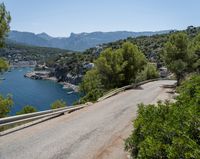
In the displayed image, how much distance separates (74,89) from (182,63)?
145 meters

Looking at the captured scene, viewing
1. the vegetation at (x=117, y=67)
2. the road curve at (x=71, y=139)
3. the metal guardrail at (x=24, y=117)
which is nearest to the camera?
the road curve at (x=71, y=139)

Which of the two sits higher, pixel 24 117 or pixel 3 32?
pixel 3 32

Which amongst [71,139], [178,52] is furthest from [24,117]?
[178,52]

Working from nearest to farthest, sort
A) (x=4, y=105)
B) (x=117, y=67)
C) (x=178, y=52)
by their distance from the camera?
(x=4, y=105)
(x=178, y=52)
(x=117, y=67)

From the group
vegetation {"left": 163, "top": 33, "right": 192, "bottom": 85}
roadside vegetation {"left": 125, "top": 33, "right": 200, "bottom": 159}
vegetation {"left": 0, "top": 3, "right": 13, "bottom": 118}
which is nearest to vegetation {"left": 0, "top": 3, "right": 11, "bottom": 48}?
vegetation {"left": 0, "top": 3, "right": 13, "bottom": 118}

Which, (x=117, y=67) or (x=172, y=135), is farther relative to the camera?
(x=117, y=67)

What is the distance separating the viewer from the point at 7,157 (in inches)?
394

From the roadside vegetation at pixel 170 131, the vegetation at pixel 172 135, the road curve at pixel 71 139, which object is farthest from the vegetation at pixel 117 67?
the vegetation at pixel 172 135

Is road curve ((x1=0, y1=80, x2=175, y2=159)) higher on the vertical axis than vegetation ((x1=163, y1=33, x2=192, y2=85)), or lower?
higher

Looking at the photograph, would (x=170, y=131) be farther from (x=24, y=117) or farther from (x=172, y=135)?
(x=24, y=117)

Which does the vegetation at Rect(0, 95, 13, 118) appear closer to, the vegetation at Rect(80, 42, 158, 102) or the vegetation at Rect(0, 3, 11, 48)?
the vegetation at Rect(0, 3, 11, 48)

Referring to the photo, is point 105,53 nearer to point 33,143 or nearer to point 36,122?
point 36,122

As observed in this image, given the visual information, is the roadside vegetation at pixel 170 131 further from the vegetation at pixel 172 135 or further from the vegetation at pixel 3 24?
the vegetation at pixel 3 24

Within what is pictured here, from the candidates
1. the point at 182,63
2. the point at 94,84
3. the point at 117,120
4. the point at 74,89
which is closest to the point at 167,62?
the point at 182,63
